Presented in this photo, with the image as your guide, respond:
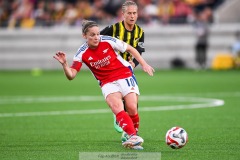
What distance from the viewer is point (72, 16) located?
31.2 m

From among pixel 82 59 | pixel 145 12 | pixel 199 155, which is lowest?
pixel 199 155

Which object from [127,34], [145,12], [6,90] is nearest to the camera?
[127,34]

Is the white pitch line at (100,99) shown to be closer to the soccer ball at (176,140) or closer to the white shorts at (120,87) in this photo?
the white shorts at (120,87)

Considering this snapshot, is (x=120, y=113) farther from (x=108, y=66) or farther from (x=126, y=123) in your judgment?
(x=108, y=66)

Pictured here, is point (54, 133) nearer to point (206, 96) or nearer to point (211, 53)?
point (206, 96)

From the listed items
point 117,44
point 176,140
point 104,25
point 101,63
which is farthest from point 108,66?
point 104,25

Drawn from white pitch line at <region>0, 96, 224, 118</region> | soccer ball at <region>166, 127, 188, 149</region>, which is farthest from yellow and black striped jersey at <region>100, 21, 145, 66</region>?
white pitch line at <region>0, 96, 224, 118</region>

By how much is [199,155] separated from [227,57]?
19937 millimetres

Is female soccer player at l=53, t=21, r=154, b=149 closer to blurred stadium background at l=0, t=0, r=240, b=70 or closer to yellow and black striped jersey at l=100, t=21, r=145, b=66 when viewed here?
yellow and black striped jersey at l=100, t=21, r=145, b=66

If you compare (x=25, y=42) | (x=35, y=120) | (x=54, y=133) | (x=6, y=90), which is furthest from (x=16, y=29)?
(x=54, y=133)

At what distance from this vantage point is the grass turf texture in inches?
344

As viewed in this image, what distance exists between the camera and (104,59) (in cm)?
964

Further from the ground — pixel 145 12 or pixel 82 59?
pixel 145 12

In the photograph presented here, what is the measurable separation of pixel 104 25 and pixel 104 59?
20.1 meters
